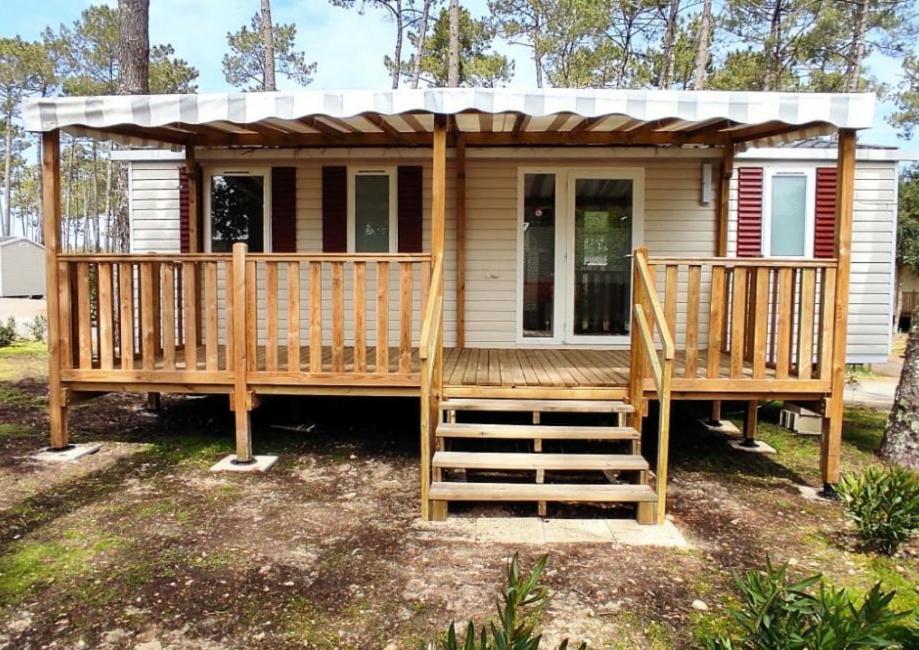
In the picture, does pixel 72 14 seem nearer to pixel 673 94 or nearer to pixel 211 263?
pixel 211 263

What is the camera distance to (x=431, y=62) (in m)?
17.8

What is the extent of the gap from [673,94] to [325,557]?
358 centimetres

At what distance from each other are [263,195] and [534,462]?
14.2 ft

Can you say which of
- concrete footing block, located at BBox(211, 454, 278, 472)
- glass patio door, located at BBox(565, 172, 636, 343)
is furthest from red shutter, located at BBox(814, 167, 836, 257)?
concrete footing block, located at BBox(211, 454, 278, 472)

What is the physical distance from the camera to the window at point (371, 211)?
6.58m

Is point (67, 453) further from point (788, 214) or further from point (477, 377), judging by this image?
point (788, 214)

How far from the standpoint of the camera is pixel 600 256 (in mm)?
6398

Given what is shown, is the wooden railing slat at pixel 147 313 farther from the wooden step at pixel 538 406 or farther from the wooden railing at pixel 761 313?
the wooden railing at pixel 761 313

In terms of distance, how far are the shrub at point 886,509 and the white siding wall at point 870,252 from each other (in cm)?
344

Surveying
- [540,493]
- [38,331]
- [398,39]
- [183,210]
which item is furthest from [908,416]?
[398,39]

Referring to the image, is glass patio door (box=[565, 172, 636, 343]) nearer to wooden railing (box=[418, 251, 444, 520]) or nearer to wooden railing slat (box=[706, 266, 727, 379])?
wooden railing slat (box=[706, 266, 727, 379])

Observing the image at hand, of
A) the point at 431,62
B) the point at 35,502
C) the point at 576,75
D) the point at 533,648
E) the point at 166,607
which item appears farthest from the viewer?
the point at 576,75

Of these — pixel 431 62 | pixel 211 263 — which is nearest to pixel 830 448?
pixel 211 263

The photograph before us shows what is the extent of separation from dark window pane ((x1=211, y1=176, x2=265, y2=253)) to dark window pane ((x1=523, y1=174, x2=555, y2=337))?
9.23ft
